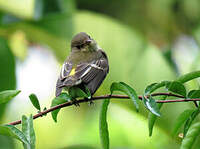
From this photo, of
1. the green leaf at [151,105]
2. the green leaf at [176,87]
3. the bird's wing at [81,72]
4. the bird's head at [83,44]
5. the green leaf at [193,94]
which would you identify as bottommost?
the bird's wing at [81,72]

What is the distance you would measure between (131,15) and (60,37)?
722mm

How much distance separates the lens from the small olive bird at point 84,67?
4.38ft

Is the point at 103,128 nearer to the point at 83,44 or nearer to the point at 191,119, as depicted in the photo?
the point at 191,119

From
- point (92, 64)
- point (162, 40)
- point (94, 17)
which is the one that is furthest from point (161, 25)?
point (92, 64)

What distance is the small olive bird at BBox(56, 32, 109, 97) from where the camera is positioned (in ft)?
4.38

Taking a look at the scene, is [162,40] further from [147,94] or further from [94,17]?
[147,94]

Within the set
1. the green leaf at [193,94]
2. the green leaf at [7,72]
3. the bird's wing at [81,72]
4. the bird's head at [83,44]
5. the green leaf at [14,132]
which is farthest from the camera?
the green leaf at [7,72]

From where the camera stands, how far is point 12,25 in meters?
2.15

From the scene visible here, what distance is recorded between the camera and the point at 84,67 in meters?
1.48

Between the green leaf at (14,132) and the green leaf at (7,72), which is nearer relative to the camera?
the green leaf at (14,132)

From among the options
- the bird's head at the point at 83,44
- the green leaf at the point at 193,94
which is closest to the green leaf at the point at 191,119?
the green leaf at the point at 193,94

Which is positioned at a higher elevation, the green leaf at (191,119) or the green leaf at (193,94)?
the green leaf at (193,94)

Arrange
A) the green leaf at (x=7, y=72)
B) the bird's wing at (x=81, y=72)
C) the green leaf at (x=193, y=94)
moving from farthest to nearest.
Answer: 1. the green leaf at (x=7, y=72)
2. the bird's wing at (x=81, y=72)
3. the green leaf at (x=193, y=94)

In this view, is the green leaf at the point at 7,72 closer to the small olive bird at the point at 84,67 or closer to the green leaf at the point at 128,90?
the small olive bird at the point at 84,67
